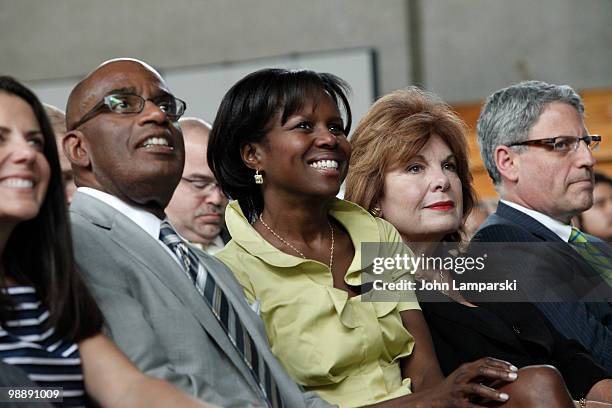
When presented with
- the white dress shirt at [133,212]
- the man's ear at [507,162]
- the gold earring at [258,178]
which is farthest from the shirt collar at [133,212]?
the man's ear at [507,162]

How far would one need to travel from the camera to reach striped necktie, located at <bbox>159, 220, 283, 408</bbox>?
2.06 metres

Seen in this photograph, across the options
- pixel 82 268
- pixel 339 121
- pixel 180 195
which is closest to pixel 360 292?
pixel 339 121

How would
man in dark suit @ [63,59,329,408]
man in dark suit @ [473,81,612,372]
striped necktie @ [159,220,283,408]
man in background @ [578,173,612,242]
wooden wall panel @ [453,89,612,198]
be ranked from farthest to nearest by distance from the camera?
1. wooden wall panel @ [453,89,612,198]
2. man in background @ [578,173,612,242]
3. man in dark suit @ [473,81,612,372]
4. striped necktie @ [159,220,283,408]
5. man in dark suit @ [63,59,329,408]

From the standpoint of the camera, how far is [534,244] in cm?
302

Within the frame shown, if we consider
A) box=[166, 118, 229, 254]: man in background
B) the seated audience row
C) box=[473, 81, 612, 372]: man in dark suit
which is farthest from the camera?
box=[166, 118, 229, 254]: man in background

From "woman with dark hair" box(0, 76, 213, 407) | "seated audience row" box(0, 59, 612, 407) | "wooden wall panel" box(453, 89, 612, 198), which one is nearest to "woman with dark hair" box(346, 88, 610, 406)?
"seated audience row" box(0, 59, 612, 407)

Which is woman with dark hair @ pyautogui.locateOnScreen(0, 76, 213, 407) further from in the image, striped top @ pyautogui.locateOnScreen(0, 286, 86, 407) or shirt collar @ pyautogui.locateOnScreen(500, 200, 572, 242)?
shirt collar @ pyautogui.locateOnScreen(500, 200, 572, 242)

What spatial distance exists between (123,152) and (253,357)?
51 centimetres

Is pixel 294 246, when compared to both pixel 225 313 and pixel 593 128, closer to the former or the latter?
pixel 225 313

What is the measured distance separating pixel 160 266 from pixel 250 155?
0.68 m

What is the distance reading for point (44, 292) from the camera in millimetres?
1753

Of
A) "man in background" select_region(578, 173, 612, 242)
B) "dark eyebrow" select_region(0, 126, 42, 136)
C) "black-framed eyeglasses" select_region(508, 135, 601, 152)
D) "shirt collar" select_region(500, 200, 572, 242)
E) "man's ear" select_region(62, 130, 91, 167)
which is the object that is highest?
"dark eyebrow" select_region(0, 126, 42, 136)

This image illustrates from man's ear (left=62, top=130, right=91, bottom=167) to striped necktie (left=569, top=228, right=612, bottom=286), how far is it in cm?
164

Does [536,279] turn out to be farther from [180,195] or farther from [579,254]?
[180,195]
